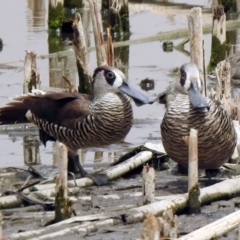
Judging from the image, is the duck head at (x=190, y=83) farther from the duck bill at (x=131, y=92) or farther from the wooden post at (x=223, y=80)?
the wooden post at (x=223, y=80)

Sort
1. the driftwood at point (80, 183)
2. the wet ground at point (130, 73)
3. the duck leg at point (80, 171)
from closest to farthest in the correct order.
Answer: the wet ground at point (130, 73) → the driftwood at point (80, 183) → the duck leg at point (80, 171)

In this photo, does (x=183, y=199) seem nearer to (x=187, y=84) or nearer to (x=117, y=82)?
(x=187, y=84)

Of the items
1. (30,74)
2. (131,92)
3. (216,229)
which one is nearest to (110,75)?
(131,92)

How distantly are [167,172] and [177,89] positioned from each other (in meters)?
→ 0.83

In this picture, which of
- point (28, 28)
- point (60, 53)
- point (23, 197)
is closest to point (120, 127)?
point (23, 197)

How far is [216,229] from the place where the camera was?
15.6 feet

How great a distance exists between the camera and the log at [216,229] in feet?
14.9

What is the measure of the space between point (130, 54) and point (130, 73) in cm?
128

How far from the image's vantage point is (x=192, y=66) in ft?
22.0

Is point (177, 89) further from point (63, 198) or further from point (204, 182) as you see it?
point (63, 198)

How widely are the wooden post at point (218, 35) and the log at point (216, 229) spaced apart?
6020mm

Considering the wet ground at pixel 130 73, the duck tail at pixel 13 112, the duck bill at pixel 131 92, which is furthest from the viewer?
the duck tail at pixel 13 112

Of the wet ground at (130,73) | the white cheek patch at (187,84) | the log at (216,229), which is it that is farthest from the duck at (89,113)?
the log at (216,229)

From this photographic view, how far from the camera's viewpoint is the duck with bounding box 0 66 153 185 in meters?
6.98
